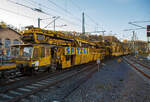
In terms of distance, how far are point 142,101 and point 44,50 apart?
7345 mm

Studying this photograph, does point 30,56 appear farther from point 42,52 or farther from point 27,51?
point 42,52

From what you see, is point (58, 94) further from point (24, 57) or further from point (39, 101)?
point (24, 57)

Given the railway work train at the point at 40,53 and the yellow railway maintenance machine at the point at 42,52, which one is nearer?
the railway work train at the point at 40,53

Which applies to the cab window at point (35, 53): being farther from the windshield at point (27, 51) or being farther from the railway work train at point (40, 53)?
the windshield at point (27, 51)

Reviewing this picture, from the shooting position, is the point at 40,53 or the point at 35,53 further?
the point at 40,53

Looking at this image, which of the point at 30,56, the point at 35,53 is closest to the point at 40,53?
the point at 35,53

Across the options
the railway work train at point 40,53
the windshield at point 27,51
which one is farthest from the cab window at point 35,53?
the windshield at point 27,51

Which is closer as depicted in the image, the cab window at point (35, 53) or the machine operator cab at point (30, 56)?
the machine operator cab at point (30, 56)

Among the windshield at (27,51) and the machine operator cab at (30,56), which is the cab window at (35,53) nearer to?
the machine operator cab at (30,56)

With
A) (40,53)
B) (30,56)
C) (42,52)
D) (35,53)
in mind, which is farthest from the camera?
(42,52)

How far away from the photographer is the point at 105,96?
5.47 metres

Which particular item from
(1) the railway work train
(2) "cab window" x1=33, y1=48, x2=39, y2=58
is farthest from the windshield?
(2) "cab window" x1=33, y1=48, x2=39, y2=58

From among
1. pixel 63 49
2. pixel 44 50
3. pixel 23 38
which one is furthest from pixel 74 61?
pixel 23 38

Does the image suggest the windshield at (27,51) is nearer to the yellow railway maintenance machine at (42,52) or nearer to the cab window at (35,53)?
the yellow railway maintenance machine at (42,52)
